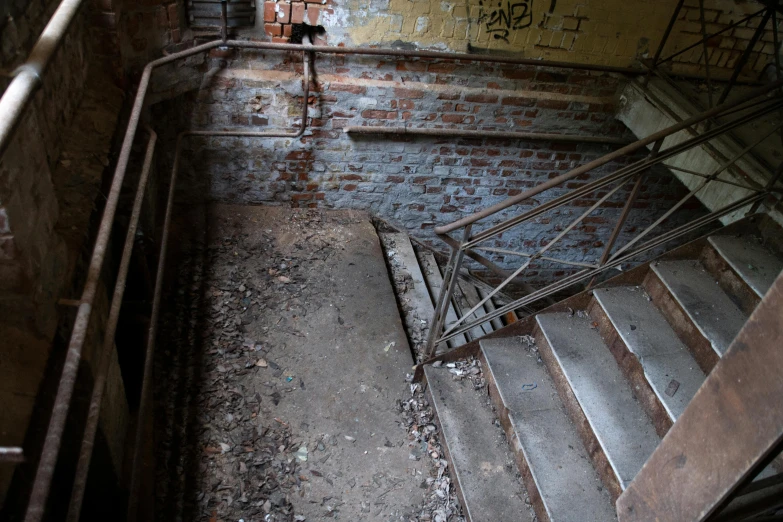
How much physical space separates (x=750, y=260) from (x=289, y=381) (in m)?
2.64

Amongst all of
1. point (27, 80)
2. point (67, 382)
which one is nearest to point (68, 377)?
point (67, 382)

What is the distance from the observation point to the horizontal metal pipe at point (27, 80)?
3.87 feet

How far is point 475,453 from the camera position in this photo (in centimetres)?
274

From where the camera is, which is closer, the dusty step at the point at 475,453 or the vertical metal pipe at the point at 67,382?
the vertical metal pipe at the point at 67,382

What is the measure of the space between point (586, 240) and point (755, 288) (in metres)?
2.34

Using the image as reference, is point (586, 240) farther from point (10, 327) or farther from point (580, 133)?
point (10, 327)

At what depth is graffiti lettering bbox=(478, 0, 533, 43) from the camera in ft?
12.2

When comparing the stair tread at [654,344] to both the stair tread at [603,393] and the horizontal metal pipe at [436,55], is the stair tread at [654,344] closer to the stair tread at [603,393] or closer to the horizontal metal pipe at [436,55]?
the stair tread at [603,393]

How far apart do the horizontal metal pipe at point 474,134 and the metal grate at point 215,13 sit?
39.7 inches

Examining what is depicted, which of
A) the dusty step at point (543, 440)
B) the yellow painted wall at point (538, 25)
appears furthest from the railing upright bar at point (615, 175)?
the yellow painted wall at point (538, 25)

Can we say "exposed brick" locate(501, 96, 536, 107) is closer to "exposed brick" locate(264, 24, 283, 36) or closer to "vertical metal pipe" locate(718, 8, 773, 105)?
"vertical metal pipe" locate(718, 8, 773, 105)

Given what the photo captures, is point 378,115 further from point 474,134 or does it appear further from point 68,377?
point 68,377

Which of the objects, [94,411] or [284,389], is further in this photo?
[284,389]

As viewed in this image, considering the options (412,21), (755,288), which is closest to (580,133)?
(412,21)
